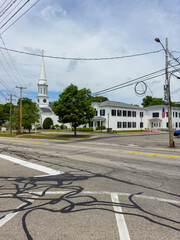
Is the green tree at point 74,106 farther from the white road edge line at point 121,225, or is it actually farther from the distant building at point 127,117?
the white road edge line at point 121,225

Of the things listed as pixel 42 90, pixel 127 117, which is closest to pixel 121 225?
pixel 127 117

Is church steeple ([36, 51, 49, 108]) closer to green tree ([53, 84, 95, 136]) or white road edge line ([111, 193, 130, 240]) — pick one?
green tree ([53, 84, 95, 136])

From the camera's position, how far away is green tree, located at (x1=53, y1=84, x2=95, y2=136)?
2730 cm

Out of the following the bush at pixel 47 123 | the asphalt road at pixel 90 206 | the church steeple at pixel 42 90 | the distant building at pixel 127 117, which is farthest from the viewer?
the church steeple at pixel 42 90

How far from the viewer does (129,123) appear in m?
49.7

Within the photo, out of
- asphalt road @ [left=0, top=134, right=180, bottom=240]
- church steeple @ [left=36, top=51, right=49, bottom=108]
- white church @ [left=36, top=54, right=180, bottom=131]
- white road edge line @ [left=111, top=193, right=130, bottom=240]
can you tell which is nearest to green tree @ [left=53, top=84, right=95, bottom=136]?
white church @ [left=36, top=54, right=180, bottom=131]

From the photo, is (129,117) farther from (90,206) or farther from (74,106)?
(90,206)

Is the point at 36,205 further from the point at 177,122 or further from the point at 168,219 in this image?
the point at 177,122

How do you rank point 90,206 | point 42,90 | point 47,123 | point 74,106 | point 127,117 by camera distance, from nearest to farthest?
1. point 90,206
2. point 74,106
3. point 127,117
4. point 47,123
5. point 42,90

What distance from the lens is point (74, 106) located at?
90.6ft

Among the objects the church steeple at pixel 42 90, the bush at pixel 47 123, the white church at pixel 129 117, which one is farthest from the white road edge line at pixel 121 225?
the church steeple at pixel 42 90

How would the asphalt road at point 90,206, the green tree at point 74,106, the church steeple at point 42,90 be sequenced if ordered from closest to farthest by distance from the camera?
the asphalt road at point 90,206, the green tree at point 74,106, the church steeple at point 42,90

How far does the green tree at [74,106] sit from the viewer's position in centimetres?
2730

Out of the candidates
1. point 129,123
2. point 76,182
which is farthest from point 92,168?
point 129,123
